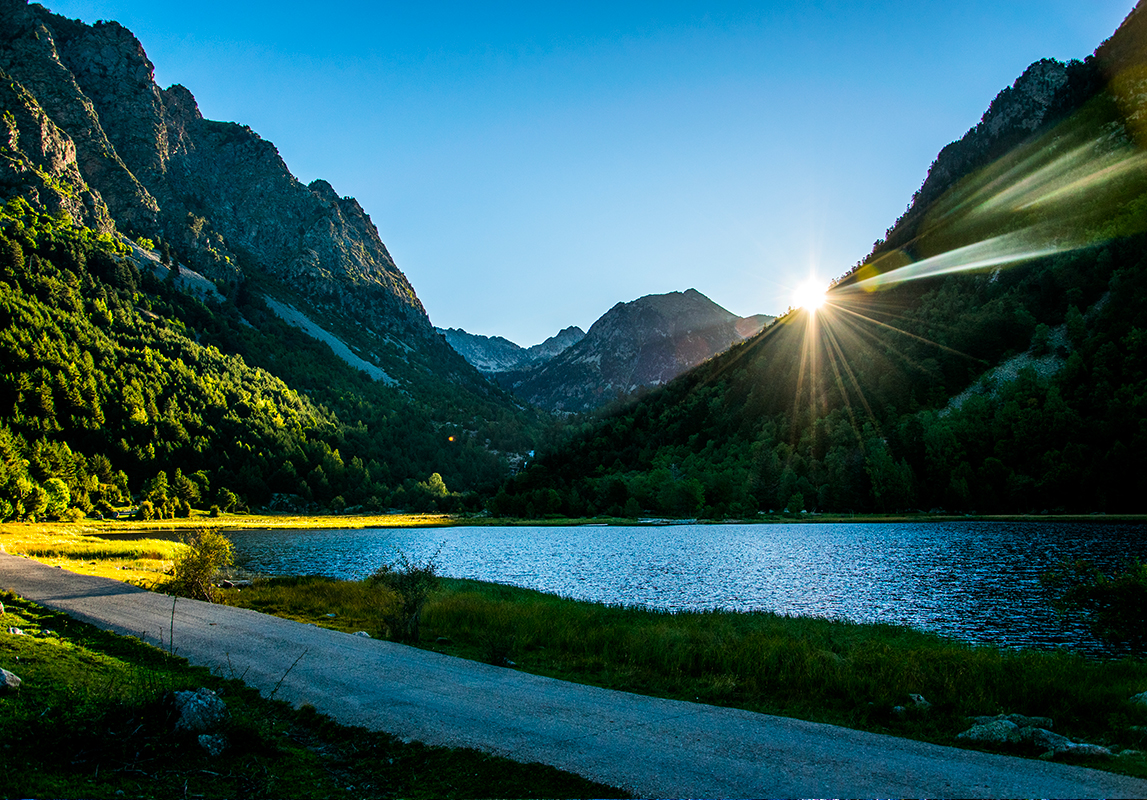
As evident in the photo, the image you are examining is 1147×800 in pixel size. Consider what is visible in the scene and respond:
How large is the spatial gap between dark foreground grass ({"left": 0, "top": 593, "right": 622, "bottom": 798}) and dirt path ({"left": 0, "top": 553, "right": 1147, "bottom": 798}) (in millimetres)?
564

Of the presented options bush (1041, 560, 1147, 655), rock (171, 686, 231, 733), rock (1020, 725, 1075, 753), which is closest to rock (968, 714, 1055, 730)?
rock (1020, 725, 1075, 753)

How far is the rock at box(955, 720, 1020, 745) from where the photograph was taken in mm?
11420

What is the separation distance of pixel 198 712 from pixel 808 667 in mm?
15730

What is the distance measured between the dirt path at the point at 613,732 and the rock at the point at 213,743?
269 centimetres

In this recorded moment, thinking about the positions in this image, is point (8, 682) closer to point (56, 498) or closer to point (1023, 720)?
point (1023, 720)

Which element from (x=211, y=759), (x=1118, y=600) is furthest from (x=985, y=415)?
(x=211, y=759)

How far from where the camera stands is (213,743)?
971 centimetres

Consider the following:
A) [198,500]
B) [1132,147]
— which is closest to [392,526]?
[198,500]

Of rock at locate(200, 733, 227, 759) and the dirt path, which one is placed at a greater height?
rock at locate(200, 733, 227, 759)

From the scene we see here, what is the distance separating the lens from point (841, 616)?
32.3 meters

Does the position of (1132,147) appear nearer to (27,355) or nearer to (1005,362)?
(1005,362)

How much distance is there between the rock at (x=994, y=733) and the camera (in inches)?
450

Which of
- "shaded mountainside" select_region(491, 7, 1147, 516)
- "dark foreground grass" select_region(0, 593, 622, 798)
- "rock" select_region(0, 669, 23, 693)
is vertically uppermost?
"rock" select_region(0, 669, 23, 693)

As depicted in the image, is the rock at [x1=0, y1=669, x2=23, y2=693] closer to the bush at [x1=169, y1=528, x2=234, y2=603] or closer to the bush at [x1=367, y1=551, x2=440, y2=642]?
the bush at [x1=367, y1=551, x2=440, y2=642]
